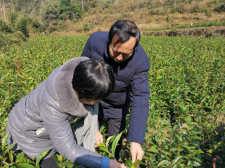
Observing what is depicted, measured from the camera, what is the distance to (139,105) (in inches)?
62.6

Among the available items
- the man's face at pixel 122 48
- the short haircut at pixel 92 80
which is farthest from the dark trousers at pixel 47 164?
the man's face at pixel 122 48

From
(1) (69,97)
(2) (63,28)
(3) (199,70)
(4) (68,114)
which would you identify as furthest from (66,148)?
(2) (63,28)

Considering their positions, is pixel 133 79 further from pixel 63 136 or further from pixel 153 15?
pixel 153 15

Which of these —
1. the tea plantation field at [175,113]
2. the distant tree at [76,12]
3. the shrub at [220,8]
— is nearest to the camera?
the tea plantation field at [175,113]

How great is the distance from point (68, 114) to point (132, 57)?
82 centimetres

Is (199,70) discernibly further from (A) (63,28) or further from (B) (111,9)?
(B) (111,9)

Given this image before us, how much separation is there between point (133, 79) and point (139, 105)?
0.89 ft

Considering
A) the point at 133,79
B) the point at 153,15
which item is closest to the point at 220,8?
the point at 153,15

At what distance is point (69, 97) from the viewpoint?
1055 mm

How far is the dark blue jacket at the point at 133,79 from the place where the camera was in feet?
5.01

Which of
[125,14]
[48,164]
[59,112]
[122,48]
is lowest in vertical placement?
[48,164]

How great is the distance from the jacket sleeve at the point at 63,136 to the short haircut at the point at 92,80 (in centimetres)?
21

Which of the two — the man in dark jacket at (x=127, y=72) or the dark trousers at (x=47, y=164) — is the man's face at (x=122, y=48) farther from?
the dark trousers at (x=47, y=164)

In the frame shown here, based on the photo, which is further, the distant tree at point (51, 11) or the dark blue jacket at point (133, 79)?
the distant tree at point (51, 11)
